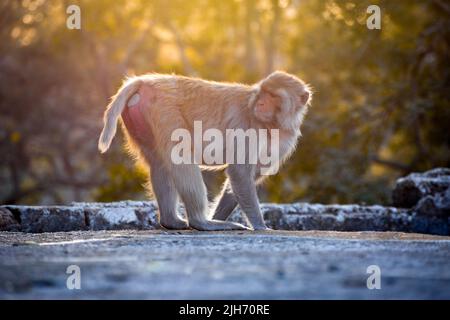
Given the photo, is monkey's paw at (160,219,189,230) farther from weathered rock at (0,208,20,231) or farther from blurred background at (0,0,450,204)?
blurred background at (0,0,450,204)

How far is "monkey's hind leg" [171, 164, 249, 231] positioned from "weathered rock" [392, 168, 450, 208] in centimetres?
245

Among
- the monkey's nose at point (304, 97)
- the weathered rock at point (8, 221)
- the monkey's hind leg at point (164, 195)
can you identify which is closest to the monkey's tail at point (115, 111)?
the monkey's hind leg at point (164, 195)

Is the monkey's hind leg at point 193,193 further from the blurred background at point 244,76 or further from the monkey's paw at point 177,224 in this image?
the blurred background at point 244,76

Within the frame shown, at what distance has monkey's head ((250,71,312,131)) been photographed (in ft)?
23.3

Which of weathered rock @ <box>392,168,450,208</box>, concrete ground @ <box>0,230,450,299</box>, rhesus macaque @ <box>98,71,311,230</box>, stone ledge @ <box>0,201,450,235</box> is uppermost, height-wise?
rhesus macaque @ <box>98,71,311,230</box>

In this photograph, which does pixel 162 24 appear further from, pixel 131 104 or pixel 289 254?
pixel 289 254

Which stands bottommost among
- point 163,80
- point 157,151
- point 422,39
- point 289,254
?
point 289,254

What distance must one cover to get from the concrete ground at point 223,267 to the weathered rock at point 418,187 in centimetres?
247

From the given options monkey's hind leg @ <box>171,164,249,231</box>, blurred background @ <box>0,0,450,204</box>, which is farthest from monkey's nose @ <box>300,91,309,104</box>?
blurred background @ <box>0,0,450,204</box>

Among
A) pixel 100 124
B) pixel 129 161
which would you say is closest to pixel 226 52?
pixel 100 124

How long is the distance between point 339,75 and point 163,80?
450 inches

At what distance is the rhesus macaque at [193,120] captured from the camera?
6.89m

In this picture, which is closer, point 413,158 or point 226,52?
point 413,158

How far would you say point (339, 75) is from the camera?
18266 mm
